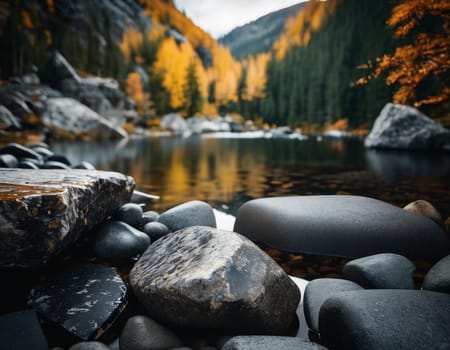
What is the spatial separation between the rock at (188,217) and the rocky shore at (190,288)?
19.1 inches

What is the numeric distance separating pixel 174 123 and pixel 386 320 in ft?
134

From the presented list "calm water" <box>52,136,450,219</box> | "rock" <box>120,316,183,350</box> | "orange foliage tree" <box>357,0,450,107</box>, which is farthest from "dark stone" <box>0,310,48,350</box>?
"orange foliage tree" <box>357,0,450,107</box>

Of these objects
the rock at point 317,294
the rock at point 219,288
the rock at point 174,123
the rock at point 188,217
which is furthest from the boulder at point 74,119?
the rock at point 317,294

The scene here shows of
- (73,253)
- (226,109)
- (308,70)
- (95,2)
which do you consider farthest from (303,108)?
(73,253)

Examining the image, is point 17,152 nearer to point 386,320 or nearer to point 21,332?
point 21,332

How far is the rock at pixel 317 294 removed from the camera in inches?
73.5

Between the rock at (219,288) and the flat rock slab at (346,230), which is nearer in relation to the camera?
the rock at (219,288)

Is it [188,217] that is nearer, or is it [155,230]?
[155,230]

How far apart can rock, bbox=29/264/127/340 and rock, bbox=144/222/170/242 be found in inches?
31.3

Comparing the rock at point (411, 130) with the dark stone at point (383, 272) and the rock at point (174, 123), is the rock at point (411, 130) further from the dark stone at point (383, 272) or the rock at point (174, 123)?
the rock at point (174, 123)

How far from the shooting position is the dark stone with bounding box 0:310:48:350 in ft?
4.99

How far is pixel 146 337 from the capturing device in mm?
1628

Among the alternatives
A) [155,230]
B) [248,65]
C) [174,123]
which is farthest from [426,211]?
[248,65]

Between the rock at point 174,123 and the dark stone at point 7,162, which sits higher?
the rock at point 174,123
